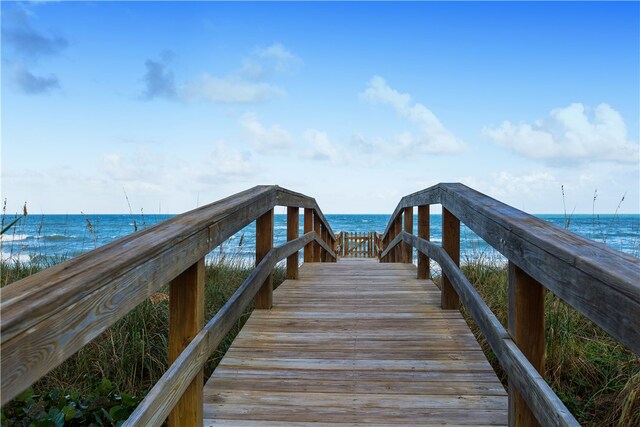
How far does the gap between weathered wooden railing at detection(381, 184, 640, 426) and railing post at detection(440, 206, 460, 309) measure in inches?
21.9

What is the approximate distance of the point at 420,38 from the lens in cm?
1695

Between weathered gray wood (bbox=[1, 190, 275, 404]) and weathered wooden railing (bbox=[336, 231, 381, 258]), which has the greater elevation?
weathered gray wood (bbox=[1, 190, 275, 404])

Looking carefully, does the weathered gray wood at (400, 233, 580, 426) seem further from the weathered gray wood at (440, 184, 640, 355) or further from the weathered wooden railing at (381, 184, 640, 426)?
the weathered gray wood at (440, 184, 640, 355)

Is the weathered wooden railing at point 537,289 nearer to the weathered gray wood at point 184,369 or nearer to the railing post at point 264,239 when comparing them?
the weathered gray wood at point 184,369

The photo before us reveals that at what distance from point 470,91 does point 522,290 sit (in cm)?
1927

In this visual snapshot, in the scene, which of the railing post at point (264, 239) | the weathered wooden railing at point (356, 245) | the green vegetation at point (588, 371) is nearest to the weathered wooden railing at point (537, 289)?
the green vegetation at point (588, 371)

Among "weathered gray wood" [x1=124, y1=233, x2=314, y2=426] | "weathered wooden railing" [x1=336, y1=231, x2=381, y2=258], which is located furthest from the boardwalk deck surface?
"weathered wooden railing" [x1=336, y1=231, x2=381, y2=258]

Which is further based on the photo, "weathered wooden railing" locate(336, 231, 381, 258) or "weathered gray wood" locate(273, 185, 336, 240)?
"weathered wooden railing" locate(336, 231, 381, 258)

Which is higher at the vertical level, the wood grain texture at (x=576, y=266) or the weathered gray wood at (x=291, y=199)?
the weathered gray wood at (x=291, y=199)

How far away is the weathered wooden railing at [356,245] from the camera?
Result: 2081 centimetres

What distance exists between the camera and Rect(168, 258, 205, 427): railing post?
67.1 inches

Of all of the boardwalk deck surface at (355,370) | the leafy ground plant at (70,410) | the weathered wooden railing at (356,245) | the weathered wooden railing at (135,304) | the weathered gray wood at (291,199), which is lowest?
the weathered wooden railing at (356,245)

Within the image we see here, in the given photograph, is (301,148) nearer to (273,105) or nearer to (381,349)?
(273,105)

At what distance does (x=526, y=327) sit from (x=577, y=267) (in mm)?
587
